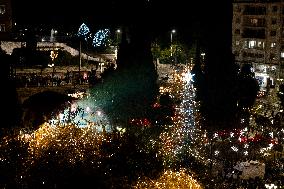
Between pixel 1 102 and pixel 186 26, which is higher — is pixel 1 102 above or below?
below

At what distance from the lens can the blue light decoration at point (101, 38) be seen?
2218 inches

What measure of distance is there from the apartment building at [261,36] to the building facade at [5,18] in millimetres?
25798

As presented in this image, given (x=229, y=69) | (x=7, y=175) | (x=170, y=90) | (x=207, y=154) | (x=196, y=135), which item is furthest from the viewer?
(x=170, y=90)

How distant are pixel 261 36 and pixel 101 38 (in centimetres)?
1826

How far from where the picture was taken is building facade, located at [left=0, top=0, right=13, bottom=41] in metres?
53.7

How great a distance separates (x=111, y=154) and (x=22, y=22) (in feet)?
171

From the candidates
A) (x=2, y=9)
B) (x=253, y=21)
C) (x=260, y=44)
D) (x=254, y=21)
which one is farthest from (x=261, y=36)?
(x=2, y=9)

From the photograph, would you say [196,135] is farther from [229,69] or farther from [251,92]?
[251,92]

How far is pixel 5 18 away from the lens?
53.9m

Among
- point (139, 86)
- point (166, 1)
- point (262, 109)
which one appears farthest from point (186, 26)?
point (139, 86)

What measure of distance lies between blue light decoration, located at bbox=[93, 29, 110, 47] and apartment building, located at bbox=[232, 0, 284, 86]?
49.3 ft

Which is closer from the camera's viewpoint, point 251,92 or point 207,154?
point 207,154

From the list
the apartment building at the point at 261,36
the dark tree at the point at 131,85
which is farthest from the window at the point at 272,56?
the dark tree at the point at 131,85

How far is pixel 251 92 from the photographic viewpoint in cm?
3312
